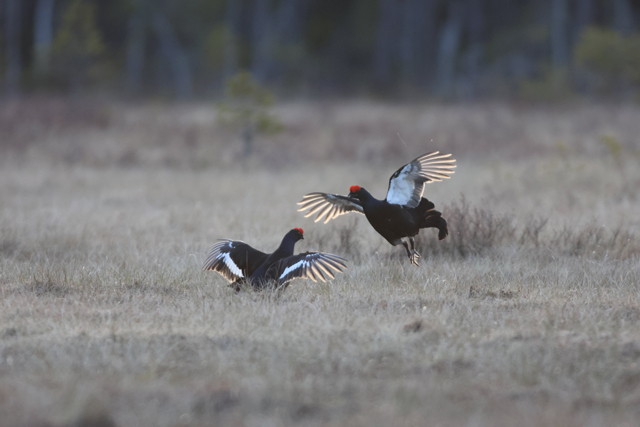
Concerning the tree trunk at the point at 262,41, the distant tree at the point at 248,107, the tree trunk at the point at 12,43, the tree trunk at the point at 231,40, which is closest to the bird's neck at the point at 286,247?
the distant tree at the point at 248,107

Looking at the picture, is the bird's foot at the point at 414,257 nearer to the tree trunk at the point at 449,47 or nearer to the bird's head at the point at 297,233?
the bird's head at the point at 297,233

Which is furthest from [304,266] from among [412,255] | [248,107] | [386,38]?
[386,38]

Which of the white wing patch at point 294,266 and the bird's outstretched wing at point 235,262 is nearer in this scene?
the white wing patch at point 294,266

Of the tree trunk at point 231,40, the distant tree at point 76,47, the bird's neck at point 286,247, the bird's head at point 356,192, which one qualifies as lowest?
the bird's neck at point 286,247

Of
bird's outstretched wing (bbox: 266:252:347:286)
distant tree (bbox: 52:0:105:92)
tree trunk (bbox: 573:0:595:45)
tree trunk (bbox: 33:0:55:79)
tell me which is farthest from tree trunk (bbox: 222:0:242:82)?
bird's outstretched wing (bbox: 266:252:347:286)

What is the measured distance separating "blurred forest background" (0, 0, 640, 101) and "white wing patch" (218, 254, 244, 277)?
2682cm

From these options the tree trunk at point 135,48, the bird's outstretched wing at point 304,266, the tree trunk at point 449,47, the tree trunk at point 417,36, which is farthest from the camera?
the tree trunk at point 417,36

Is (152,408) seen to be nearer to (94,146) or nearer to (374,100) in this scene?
(94,146)

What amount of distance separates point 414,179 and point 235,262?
1.98m

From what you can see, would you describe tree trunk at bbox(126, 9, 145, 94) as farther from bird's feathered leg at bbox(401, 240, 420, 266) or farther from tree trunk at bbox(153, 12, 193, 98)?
bird's feathered leg at bbox(401, 240, 420, 266)

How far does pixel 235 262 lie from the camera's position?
21.8 feet

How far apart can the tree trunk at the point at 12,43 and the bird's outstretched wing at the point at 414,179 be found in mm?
34639

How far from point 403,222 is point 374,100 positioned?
27.7m

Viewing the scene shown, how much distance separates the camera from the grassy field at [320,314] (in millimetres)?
3957
